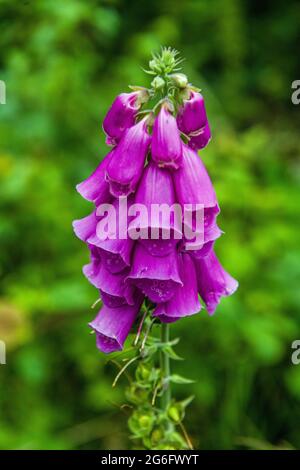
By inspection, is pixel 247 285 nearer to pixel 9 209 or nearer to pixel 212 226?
pixel 9 209

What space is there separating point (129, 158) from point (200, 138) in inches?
6.8

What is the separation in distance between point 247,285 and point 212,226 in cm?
176

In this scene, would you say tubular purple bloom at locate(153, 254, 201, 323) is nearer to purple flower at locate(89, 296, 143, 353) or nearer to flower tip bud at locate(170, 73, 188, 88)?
purple flower at locate(89, 296, 143, 353)

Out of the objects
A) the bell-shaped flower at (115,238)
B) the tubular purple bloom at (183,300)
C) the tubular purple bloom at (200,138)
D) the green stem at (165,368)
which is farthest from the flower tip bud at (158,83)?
the green stem at (165,368)

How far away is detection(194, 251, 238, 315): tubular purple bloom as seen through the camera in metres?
1.62

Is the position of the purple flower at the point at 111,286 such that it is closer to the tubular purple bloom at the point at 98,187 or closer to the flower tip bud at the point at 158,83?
the tubular purple bloom at the point at 98,187

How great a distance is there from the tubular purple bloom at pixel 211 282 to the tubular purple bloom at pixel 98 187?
274 millimetres

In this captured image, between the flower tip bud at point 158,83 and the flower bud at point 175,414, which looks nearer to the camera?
the flower tip bud at point 158,83

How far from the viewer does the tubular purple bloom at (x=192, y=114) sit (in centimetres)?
144

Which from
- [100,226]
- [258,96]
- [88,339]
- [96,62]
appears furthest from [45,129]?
[258,96]

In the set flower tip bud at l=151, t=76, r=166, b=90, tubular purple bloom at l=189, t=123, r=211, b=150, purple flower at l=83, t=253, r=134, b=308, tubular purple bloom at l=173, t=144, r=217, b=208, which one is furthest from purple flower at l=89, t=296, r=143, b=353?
flower tip bud at l=151, t=76, r=166, b=90

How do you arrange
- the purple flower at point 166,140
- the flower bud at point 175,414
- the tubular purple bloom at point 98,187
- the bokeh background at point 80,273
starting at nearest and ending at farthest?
1. the purple flower at point 166,140
2. the tubular purple bloom at point 98,187
3. the flower bud at point 175,414
4. the bokeh background at point 80,273

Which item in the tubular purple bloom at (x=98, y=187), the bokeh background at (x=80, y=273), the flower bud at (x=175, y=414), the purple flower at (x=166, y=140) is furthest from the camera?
the bokeh background at (x=80, y=273)

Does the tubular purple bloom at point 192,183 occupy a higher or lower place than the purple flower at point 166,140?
lower
